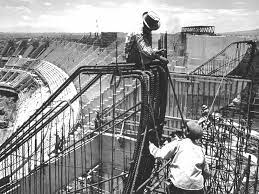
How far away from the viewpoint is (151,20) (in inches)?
157

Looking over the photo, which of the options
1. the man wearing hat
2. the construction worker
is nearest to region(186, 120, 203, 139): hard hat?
the construction worker

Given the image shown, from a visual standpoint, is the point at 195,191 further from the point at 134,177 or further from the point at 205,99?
the point at 205,99

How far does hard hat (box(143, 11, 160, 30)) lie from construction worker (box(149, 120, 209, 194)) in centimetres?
147

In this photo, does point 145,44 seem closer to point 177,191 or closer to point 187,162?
point 187,162

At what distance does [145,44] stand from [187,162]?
5.54 feet

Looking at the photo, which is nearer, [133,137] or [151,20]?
[151,20]

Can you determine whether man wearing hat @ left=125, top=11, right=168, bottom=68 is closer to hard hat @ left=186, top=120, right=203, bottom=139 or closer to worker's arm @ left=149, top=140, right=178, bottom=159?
hard hat @ left=186, top=120, right=203, bottom=139

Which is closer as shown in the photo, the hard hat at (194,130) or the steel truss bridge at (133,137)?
the hard hat at (194,130)

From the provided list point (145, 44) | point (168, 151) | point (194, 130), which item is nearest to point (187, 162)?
point (168, 151)

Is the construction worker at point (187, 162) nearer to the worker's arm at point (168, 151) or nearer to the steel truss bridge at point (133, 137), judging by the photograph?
the worker's arm at point (168, 151)

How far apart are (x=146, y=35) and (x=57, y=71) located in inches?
1015

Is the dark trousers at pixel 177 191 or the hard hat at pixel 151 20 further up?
the hard hat at pixel 151 20

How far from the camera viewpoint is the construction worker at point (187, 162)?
3.40 m

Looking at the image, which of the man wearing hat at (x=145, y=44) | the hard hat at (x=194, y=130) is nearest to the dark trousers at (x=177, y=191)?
the hard hat at (x=194, y=130)
